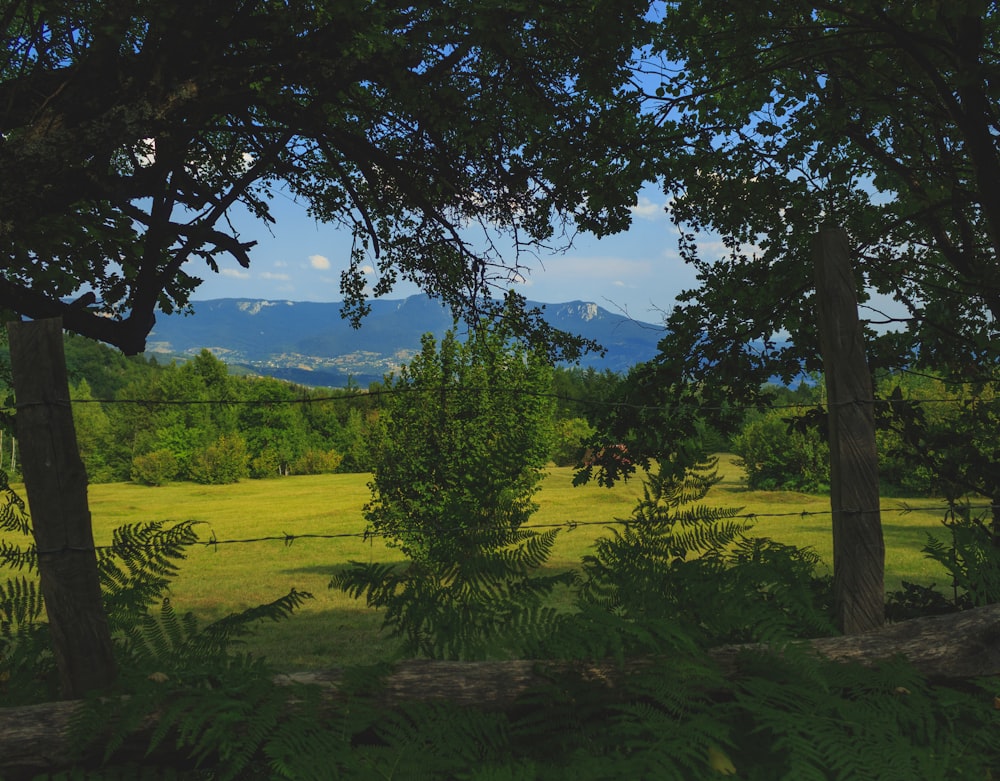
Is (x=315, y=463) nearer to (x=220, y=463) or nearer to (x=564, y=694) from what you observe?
(x=220, y=463)

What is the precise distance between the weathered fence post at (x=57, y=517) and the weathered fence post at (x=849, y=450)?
3226 millimetres

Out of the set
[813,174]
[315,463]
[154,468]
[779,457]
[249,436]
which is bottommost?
[315,463]

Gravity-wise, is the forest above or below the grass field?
above

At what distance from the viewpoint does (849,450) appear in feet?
11.3

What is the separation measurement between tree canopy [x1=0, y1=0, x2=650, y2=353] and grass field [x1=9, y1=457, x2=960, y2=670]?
2.92 m

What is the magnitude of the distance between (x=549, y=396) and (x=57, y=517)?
2115 mm

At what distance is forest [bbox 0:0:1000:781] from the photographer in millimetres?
2521

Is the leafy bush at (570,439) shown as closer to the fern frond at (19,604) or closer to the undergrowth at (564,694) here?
the undergrowth at (564,694)

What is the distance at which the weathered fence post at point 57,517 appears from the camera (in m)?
2.81

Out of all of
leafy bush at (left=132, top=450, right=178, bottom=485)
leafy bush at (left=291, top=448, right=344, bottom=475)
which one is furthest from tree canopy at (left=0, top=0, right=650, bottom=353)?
leafy bush at (left=291, top=448, right=344, bottom=475)

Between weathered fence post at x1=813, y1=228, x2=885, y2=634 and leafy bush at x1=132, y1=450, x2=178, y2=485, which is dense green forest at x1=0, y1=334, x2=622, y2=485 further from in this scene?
weathered fence post at x1=813, y1=228, x2=885, y2=634

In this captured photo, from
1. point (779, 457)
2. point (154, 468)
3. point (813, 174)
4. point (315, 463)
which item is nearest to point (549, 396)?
point (813, 174)

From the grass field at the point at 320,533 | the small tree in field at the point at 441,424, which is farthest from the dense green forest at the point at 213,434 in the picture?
the small tree in field at the point at 441,424

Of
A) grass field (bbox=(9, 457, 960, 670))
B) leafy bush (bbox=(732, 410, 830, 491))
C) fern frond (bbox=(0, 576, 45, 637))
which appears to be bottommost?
grass field (bbox=(9, 457, 960, 670))
